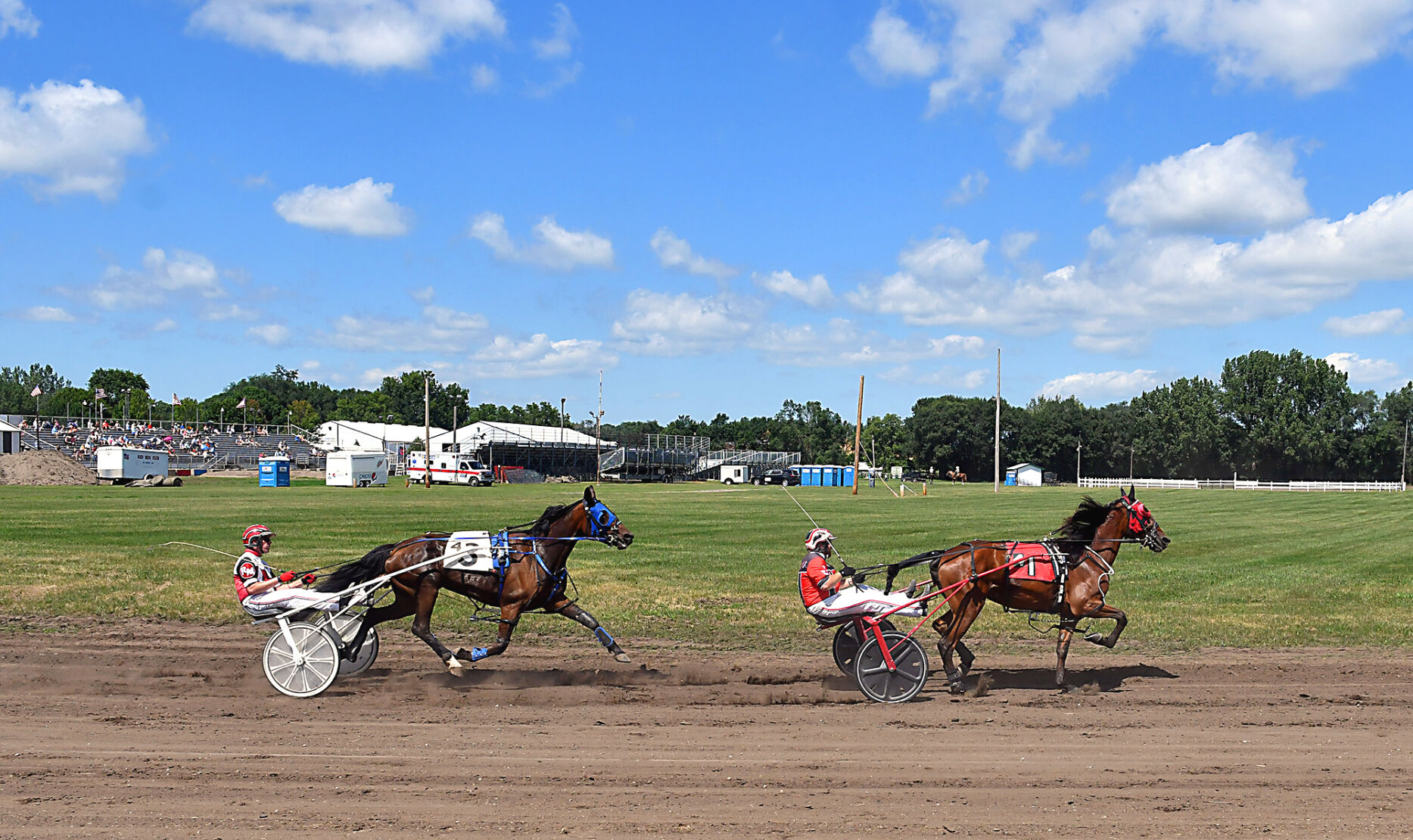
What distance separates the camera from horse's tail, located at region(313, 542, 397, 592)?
984cm

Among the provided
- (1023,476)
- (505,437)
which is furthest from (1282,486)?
(505,437)

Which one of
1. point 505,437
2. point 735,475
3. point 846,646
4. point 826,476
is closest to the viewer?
point 846,646

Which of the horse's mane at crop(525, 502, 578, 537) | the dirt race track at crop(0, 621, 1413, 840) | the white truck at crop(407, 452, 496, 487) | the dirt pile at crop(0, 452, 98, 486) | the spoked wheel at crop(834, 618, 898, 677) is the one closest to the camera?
the dirt race track at crop(0, 621, 1413, 840)

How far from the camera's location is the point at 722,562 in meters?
21.3

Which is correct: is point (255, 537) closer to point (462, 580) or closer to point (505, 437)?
point (462, 580)

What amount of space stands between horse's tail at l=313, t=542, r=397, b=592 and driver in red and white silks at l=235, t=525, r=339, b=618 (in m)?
0.16

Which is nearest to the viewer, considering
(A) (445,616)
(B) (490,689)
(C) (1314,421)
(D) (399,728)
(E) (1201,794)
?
(E) (1201,794)

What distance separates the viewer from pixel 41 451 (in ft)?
213

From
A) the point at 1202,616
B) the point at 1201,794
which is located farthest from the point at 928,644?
the point at 1201,794

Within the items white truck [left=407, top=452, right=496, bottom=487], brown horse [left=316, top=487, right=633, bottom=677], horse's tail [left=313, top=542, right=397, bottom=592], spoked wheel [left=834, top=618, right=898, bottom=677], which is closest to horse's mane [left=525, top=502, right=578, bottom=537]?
brown horse [left=316, top=487, right=633, bottom=677]

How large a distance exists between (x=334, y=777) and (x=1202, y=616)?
12148mm

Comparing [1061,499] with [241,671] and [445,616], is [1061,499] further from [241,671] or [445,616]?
[241,671]

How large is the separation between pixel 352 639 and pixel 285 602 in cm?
67

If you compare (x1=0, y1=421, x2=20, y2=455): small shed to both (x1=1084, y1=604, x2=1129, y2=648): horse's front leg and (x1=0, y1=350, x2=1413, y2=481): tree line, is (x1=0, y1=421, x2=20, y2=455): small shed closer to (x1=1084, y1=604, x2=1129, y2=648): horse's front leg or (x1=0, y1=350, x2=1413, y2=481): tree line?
(x1=0, y1=350, x2=1413, y2=481): tree line
